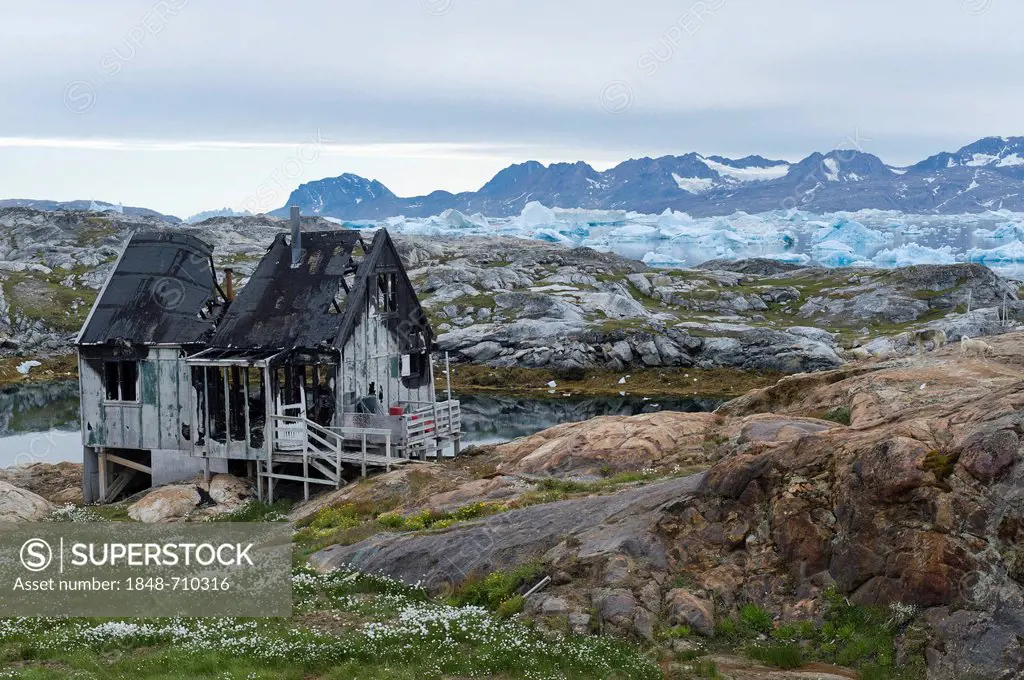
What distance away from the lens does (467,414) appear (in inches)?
2931

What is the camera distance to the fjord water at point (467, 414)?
6150cm

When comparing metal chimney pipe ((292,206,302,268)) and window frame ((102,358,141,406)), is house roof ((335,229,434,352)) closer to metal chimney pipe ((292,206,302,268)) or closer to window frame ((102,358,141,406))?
metal chimney pipe ((292,206,302,268))

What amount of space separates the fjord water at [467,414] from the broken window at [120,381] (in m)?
19.7

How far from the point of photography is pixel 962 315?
97750 mm

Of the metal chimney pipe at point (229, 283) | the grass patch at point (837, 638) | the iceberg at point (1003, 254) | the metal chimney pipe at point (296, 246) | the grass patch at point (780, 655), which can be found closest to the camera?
the grass patch at point (837, 638)

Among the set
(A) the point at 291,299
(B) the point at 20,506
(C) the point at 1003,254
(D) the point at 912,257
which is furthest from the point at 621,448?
(C) the point at 1003,254

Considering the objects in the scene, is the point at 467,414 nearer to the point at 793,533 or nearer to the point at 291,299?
the point at 291,299

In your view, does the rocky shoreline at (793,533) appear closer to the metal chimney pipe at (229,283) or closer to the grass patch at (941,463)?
the grass patch at (941,463)

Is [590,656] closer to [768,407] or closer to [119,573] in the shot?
[119,573]

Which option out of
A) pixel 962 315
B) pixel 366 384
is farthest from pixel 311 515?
pixel 962 315

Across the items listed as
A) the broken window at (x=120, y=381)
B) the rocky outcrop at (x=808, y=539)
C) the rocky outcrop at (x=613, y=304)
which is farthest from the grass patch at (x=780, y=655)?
the rocky outcrop at (x=613, y=304)

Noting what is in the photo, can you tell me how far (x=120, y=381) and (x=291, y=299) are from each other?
23.7ft

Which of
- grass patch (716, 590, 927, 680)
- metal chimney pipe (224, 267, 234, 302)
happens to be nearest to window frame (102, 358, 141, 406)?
metal chimney pipe (224, 267, 234, 302)

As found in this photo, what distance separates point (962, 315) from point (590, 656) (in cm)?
9186
